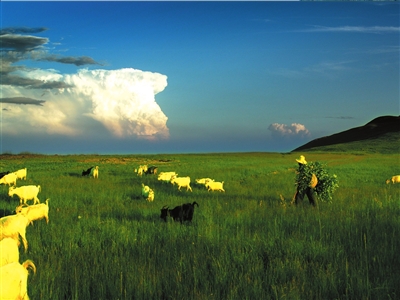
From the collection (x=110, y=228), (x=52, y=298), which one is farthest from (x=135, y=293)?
(x=110, y=228)

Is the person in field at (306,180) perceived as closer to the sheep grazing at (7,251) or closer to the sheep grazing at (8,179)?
the sheep grazing at (7,251)

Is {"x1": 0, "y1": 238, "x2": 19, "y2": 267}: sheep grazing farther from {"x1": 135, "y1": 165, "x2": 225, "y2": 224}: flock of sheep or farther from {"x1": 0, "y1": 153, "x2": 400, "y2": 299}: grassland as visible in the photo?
{"x1": 135, "y1": 165, "x2": 225, "y2": 224}: flock of sheep

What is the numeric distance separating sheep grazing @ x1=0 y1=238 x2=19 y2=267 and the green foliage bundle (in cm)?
1058

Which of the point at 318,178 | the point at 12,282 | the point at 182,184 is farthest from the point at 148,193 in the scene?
the point at 12,282

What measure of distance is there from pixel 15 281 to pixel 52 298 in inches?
53.8

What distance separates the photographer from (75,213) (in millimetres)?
11938

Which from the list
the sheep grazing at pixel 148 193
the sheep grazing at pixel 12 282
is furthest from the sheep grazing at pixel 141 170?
the sheep grazing at pixel 12 282

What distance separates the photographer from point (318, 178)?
1336cm

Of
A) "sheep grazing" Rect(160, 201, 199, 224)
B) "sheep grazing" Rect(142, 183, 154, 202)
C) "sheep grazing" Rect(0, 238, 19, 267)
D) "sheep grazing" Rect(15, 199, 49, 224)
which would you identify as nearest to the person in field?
"sheep grazing" Rect(160, 201, 199, 224)

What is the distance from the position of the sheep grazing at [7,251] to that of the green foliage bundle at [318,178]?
10.6 m

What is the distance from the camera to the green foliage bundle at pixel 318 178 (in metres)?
13.0

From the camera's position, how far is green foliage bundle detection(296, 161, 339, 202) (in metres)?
13.0

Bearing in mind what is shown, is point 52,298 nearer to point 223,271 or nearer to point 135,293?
point 135,293

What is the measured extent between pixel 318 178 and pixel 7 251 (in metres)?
11.5
